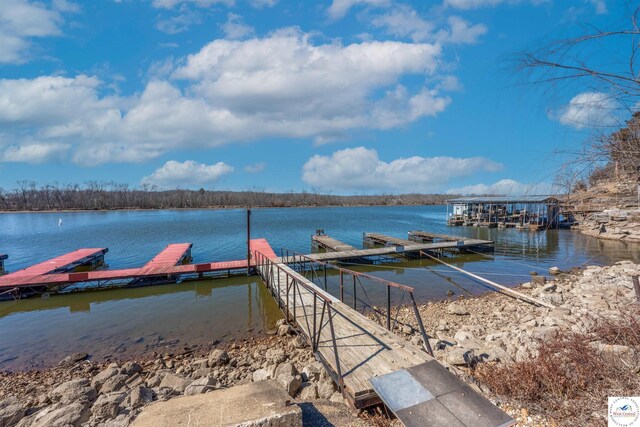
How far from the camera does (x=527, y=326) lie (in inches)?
335

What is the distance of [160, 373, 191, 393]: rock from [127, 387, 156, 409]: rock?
464 mm

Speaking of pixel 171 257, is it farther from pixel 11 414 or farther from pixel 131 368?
pixel 11 414

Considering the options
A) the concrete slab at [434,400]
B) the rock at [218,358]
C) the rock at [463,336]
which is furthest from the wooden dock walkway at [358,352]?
the rock at [463,336]

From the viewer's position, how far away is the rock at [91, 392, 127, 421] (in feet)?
17.5

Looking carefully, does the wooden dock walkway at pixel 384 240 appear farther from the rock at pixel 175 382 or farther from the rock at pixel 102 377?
the rock at pixel 102 377

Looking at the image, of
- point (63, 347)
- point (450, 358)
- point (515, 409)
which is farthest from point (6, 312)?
point (515, 409)

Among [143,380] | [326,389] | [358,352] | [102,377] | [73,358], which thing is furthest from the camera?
[73,358]

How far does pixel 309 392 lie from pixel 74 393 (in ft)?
16.8

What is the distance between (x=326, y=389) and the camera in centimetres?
545

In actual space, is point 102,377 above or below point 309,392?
below

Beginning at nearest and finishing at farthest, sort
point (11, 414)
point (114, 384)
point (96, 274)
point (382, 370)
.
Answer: point (382, 370)
point (11, 414)
point (114, 384)
point (96, 274)

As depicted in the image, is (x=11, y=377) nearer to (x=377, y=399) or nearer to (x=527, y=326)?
(x=377, y=399)

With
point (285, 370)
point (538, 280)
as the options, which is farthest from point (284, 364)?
point (538, 280)

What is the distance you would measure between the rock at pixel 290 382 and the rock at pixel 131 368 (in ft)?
15.0
